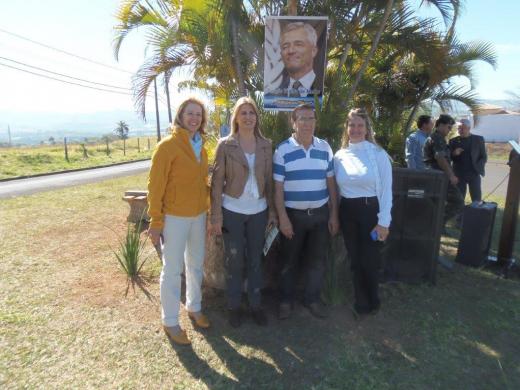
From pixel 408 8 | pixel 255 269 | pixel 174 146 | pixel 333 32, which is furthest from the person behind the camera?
pixel 408 8

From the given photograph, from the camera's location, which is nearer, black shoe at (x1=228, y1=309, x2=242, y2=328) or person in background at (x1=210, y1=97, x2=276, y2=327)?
person in background at (x1=210, y1=97, x2=276, y2=327)

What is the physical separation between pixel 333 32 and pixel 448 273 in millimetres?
3199

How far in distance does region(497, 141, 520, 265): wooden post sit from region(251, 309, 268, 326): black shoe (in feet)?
10.1

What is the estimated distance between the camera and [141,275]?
4434 mm

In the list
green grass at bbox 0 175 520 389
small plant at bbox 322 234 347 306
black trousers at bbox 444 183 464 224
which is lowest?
green grass at bbox 0 175 520 389

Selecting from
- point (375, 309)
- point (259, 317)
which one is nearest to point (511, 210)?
point (375, 309)

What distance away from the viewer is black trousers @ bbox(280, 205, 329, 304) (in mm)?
3148

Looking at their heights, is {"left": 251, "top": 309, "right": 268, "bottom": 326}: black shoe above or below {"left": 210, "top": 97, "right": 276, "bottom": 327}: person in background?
below

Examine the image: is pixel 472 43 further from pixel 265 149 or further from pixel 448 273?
pixel 265 149

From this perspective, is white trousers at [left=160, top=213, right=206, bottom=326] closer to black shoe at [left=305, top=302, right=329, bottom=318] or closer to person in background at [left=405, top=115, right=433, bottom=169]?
black shoe at [left=305, top=302, right=329, bottom=318]

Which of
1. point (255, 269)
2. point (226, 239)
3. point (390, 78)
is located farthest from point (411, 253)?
point (390, 78)

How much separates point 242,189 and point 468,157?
466 centimetres

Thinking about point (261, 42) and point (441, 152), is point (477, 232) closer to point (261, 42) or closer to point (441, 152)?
point (441, 152)

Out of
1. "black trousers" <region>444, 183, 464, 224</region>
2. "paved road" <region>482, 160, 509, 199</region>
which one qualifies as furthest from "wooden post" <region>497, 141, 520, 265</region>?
"paved road" <region>482, 160, 509, 199</region>
